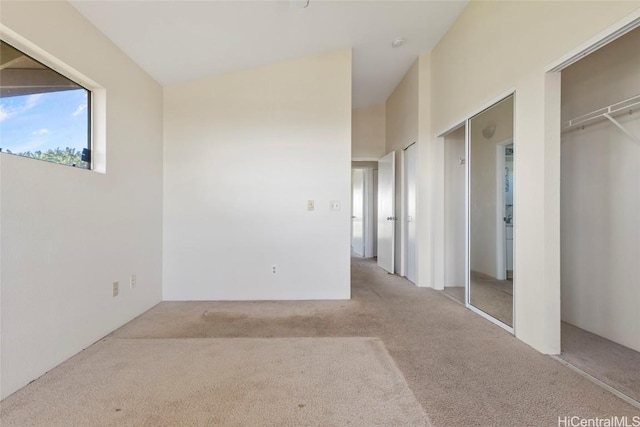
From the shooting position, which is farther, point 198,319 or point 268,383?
point 198,319

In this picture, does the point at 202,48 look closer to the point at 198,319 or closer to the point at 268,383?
the point at 198,319

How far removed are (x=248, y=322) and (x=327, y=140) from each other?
6.89ft

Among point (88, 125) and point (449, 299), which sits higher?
point (88, 125)

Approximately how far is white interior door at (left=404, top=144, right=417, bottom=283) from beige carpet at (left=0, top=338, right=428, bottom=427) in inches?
86.7

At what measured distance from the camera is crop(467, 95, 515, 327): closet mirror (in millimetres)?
2951

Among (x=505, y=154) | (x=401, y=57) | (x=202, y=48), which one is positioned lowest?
(x=505, y=154)

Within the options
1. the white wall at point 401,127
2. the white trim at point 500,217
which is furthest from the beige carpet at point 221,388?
the white wall at point 401,127

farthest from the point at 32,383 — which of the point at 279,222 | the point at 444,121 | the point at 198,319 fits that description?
the point at 444,121

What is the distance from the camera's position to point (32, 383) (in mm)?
1692

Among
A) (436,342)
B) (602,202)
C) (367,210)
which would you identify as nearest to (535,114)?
(602,202)

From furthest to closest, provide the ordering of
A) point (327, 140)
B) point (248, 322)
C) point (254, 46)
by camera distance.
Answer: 1. point (327, 140)
2. point (254, 46)
3. point (248, 322)

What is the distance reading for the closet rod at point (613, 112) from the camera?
80.6 inches

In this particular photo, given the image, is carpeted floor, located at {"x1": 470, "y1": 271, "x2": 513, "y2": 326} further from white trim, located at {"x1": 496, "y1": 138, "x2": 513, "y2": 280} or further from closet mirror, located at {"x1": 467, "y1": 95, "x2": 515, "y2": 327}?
white trim, located at {"x1": 496, "y1": 138, "x2": 513, "y2": 280}

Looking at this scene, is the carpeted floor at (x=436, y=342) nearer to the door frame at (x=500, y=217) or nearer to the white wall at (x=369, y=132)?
the door frame at (x=500, y=217)
